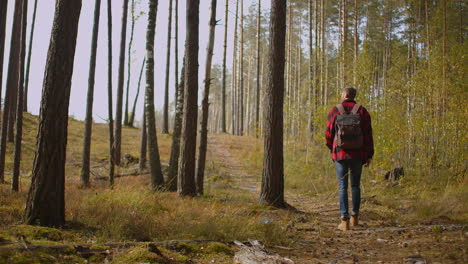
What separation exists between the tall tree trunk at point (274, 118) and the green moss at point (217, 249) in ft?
9.72

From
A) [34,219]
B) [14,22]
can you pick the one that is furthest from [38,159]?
[14,22]

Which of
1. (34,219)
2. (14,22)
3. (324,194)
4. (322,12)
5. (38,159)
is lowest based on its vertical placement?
(324,194)

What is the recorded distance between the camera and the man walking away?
501 cm

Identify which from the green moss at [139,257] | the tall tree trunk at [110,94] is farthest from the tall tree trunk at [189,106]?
the green moss at [139,257]

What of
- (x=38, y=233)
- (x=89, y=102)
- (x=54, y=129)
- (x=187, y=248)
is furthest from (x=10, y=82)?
(x=187, y=248)

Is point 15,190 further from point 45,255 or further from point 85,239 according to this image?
point 45,255

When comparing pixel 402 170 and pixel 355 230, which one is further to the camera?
pixel 402 170

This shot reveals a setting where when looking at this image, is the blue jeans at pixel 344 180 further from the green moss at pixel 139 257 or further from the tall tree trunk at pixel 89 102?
the tall tree trunk at pixel 89 102

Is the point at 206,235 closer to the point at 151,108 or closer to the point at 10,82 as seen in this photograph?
the point at 151,108

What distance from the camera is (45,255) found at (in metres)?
2.79

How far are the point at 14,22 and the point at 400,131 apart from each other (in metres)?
13.0

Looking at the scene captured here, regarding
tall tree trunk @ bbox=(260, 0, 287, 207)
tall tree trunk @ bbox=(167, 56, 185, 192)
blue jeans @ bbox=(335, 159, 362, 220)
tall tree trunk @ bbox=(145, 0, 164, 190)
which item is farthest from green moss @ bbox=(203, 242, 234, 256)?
tall tree trunk @ bbox=(145, 0, 164, 190)

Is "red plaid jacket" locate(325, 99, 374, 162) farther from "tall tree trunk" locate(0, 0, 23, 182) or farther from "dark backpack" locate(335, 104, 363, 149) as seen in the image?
"tall tree trunk" locate(0, 0, 23, 182)

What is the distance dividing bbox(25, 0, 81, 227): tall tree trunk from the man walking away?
3940 mm
